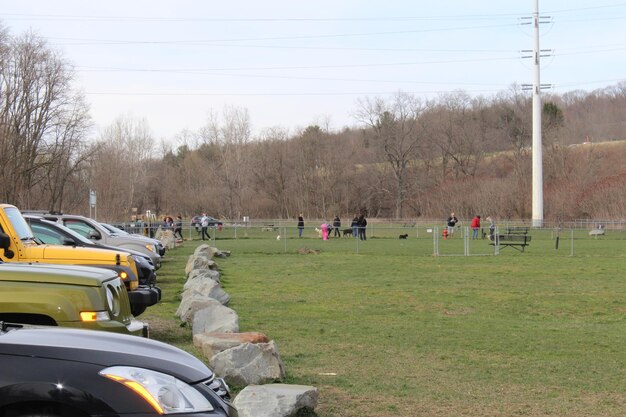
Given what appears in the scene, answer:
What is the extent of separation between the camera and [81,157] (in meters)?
63.5

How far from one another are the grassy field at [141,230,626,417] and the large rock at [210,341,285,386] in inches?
18.0

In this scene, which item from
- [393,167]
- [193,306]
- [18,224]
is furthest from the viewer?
[393,167]

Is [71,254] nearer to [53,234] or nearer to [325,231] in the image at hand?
[53,234]

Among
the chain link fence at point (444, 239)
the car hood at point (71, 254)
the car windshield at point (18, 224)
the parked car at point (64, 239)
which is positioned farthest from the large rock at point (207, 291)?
the chain link fence at point (444, 239)

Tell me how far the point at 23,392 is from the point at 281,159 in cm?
10489

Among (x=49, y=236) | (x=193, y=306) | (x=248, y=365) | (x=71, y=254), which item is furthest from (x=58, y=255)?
(x=49, y=236)

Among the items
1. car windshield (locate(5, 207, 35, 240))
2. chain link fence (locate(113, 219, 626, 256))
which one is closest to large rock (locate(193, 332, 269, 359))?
car windshield (locate(5, 207, 35, 240))

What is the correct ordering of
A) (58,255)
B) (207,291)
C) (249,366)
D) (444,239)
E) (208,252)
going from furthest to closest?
1. (444,239)
2. (208,252)
3. (207,291)
4. (58,255)
5. (249,366)

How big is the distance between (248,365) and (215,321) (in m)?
2.97

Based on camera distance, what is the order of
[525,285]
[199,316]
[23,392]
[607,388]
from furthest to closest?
[525,285]
[199,316]
[607,388]
[23,392]

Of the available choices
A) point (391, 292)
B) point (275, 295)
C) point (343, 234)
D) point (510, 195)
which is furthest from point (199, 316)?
point (510, 195)

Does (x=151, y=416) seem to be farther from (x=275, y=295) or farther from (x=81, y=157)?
(x=81, y=157)

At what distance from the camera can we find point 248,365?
7922mm

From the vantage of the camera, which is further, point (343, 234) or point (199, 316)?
point (343, 234)
